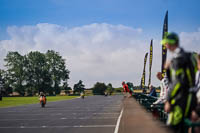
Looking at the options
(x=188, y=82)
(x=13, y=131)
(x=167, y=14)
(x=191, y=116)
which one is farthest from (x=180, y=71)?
(x=167, y=14)

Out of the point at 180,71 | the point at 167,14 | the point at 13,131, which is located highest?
the point at 167,14

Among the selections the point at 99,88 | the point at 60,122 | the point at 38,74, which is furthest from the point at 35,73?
the point at 60,122

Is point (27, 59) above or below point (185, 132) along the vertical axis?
above

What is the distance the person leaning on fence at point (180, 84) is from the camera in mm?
3375

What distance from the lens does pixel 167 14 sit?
2100 centimetres

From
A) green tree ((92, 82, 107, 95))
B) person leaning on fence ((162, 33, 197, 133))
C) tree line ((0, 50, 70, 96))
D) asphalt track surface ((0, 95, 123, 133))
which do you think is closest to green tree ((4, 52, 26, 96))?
tree line ((0, 50, 70, 96))

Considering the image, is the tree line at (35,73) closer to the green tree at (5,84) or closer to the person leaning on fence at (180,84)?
the green tree at (5,84)

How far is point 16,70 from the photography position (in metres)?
101

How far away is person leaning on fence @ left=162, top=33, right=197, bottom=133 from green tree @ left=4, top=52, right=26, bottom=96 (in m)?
101

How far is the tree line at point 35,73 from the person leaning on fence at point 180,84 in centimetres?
10095

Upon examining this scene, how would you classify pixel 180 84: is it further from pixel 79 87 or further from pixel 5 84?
pixel 79 87

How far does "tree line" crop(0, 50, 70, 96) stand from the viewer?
331ft

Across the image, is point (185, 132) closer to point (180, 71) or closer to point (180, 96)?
point (180, 96)

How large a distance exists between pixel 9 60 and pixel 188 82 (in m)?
106
